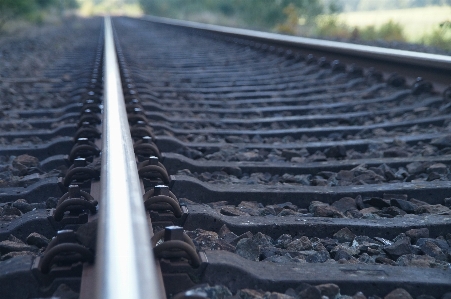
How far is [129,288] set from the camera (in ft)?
4.06

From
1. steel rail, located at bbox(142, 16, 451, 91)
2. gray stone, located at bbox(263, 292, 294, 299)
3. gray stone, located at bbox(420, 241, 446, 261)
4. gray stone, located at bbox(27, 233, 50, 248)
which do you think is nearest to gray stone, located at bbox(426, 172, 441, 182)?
gray stone, located at bbox(420, 241, 446, 261)

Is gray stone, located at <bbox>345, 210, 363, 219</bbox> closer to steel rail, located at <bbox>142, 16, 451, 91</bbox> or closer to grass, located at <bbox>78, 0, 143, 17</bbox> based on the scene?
steel rail, located at <bbox>142, 16, 451, 91</bbox>

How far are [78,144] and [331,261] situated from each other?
147 cm

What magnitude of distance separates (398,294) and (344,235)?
19.5 inches

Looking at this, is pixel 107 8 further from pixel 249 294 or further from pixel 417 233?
pixel 249 294

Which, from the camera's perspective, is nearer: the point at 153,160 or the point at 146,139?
the point at 153,160

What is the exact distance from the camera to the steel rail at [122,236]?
4.12 ft

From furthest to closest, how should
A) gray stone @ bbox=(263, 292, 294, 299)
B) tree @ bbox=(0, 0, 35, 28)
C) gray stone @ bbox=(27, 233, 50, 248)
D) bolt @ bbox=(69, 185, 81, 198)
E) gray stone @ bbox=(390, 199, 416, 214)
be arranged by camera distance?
tree @ bbox=(0, 0, 35, 28) → gray stone @ bbox=(390, 199, 416, 214) → bolt @ bbox=(69, 185, 81, 198) → gray stone @ bbox=(27, 233, 50, 248) → gray stone @ bbox=(263, 292, 294, 299)

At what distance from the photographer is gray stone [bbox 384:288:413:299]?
1718 mm

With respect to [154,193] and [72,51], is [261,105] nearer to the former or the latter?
[154,193]

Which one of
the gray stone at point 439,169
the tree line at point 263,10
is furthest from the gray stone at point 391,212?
the tree line at point 263,10

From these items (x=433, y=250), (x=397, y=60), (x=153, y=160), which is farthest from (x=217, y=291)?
(x=397, y=60)

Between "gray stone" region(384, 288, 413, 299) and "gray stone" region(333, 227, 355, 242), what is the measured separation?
468 mm

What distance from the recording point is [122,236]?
59.0 inches
